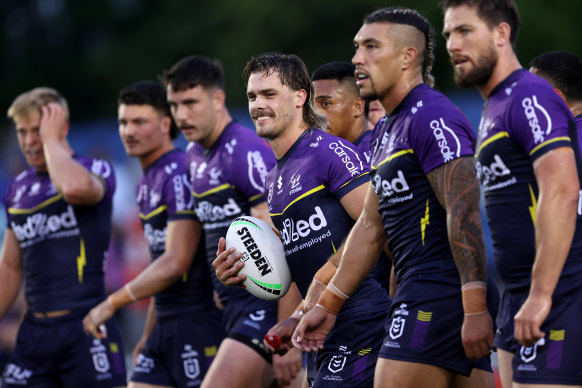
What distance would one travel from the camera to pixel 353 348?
5699 mm

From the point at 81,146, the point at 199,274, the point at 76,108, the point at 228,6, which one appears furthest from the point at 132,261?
the point at 76,108

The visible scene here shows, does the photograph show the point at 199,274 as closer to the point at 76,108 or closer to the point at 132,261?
the point at 132,261

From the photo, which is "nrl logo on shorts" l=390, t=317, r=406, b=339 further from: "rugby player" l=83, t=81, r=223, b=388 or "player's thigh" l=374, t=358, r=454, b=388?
"rugby player" l=83, t=81, r=223, b=388

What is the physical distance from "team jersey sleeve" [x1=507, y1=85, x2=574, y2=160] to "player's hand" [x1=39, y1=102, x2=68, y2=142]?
16.5 feet

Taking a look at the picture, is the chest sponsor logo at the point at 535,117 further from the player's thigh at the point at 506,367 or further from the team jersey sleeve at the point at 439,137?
the player's thigh at the point at 506,367

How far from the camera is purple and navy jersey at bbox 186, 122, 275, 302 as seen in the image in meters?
7.43

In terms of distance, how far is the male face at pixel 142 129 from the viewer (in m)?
8.57

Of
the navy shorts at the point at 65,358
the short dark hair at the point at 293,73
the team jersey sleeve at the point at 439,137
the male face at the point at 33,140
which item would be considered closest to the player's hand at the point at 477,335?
the team jersey sleeve at the point at 439,137

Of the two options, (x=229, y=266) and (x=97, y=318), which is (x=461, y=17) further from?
(x=97, y=318)

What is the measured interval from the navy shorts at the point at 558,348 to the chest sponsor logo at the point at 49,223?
15.9 ft

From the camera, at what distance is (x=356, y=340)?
5703 mm

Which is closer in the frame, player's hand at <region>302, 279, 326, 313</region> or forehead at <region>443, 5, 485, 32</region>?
forehead at <region>443, 5, 485, 32</region>

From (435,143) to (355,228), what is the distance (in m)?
0.83

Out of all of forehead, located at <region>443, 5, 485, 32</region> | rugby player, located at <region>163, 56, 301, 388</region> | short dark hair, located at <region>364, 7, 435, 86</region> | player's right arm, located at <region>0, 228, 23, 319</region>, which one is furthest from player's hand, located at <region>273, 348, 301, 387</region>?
player's right arm, located at <region>0, 228, 23, 319</region>
